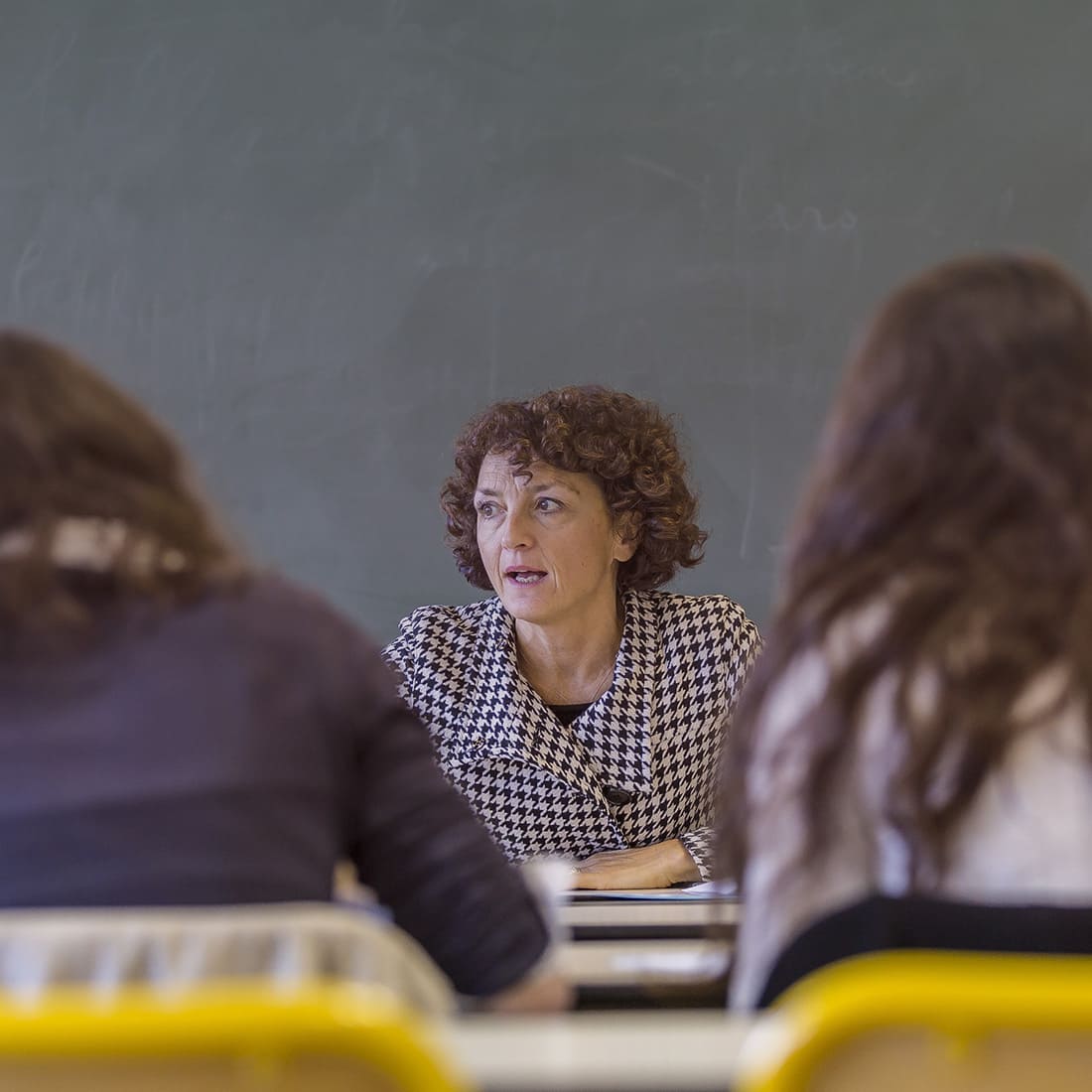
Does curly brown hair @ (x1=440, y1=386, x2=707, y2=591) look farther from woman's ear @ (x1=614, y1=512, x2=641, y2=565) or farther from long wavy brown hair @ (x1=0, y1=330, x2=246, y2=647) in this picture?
long wavy brown hair @ (x1=0, y1=330, x2=246, y2=647)

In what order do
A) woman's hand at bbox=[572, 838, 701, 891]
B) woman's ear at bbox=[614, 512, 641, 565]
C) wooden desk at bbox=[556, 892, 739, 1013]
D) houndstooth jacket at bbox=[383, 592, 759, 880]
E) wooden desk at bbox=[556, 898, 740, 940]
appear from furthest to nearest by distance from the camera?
woman's ear at bbox=[614, 512, 641, 565] → houndstooth jacket at bbox=[383, 592, 759, 880] → woman's hand at bbox=[572, 838, 701, 891] → wooden desk at bbox=[556, 898, 740, 940] → wooden desk at bbox=[556, 892, 739, 1013]

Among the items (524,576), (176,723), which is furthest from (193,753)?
(524,576)

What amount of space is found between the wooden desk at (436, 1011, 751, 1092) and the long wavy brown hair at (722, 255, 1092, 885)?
0.94 feet

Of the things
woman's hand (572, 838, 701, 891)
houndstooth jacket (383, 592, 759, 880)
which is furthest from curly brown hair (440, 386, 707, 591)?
woman's hand (572, 838, 701, 891)

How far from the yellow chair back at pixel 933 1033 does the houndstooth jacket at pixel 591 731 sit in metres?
1.81

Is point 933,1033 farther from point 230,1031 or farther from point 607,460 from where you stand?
point 607,460

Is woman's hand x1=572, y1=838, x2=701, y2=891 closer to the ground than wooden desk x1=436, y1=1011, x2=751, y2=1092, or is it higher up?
closer to the ground

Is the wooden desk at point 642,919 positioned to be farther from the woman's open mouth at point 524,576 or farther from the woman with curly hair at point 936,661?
the woman's open mouth at point 524,576

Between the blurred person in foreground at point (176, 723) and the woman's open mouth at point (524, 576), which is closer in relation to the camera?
the blurred person in foreground at point (176, 723)

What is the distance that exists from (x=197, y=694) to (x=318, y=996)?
44 centimetres

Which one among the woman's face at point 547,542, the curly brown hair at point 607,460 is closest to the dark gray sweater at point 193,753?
the woman's face at point 547,542

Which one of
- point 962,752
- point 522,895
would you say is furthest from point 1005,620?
point 522,895

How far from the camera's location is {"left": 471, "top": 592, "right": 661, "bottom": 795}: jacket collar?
2.77m

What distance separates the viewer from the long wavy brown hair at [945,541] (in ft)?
3.81
